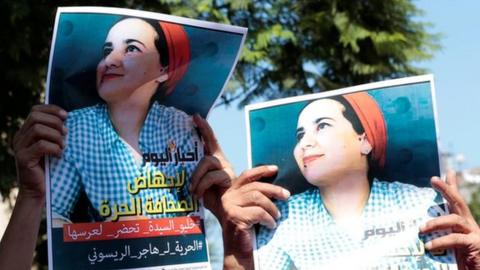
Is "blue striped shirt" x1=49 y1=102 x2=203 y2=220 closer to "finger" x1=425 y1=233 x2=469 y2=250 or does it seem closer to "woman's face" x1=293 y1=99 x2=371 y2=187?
"woman's face" x1=293 y1=99 x2=371 y2=187

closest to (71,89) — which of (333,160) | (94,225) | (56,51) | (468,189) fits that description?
(56,51)

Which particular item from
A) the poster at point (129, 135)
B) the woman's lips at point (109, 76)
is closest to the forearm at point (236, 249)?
the poster at point (129, 135)

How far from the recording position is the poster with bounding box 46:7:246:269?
6.08 feet

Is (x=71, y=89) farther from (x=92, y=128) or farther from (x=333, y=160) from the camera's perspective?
(x=333, y=160)

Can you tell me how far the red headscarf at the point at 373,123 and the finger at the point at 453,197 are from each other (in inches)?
5.6

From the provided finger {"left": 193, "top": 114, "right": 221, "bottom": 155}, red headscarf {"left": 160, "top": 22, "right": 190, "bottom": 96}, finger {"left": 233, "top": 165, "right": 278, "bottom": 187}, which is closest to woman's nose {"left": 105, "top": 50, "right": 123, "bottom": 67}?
red headscarf {"left": 160, "top": 22, "right": 190, "bottom": 96}

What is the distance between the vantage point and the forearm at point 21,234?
1873 mm

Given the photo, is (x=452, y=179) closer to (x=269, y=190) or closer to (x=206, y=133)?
(x=269, y=190)

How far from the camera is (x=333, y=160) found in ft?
6.32

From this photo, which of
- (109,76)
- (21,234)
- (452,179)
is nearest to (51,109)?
(109,76)

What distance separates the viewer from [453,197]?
1783 millimetres

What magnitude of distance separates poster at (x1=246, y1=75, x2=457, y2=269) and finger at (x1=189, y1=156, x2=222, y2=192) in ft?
0.31

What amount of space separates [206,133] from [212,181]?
0.39 ft

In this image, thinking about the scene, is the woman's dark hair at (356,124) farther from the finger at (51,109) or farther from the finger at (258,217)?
the finger at (51,109)
